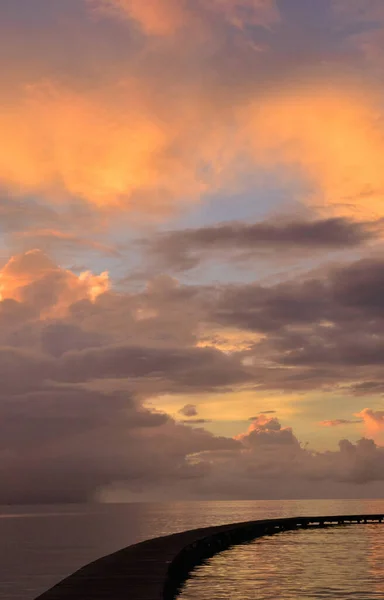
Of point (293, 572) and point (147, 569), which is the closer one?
point (147, 569)

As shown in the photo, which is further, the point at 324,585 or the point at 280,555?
the point at 280,555

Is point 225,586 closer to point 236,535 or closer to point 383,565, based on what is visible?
point 383,565

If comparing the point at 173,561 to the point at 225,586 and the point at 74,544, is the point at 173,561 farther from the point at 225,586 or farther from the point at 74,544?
the point at 74,544

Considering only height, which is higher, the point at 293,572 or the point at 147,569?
the point at 147,569

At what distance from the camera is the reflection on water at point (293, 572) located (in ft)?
113

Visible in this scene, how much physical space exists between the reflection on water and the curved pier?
0.98 meters

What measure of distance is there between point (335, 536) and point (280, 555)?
2333 centimetres

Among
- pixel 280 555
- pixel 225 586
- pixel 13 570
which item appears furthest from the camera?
pixel 13 570

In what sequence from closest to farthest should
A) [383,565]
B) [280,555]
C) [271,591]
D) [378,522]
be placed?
[271,591] < [383,565] < [280,555] < [378,522]

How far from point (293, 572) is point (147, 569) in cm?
869

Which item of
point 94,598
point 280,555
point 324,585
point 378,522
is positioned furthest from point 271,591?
point 378,522

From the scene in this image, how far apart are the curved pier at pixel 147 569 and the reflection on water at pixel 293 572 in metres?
0.98

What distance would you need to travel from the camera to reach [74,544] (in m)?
97.5

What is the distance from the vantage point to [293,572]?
138 ft
